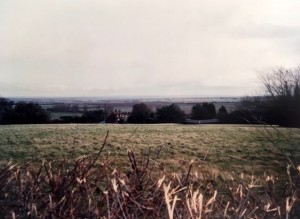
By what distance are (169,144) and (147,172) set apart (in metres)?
1.23

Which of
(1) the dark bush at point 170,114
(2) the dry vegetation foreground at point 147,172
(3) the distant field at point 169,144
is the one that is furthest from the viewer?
(1) the dark bush at point 170,114

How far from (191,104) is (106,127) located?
695 mm

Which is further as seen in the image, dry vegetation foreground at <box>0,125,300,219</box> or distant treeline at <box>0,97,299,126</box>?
distant treeline at <box>0,97,299,126</box>

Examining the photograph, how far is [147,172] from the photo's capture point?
6.30ft

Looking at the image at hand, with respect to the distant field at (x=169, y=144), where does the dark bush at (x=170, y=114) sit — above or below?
above

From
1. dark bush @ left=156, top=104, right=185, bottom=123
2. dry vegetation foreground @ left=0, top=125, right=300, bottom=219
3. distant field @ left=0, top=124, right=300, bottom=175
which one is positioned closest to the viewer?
dry vegetation foreground @ left=0, top=125, right=300, bottom=219

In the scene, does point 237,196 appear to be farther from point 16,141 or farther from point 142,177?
point 16,141

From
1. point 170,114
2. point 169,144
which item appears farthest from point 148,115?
point 169,144

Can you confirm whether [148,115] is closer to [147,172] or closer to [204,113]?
[204,113]

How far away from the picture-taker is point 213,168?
8.96 feet

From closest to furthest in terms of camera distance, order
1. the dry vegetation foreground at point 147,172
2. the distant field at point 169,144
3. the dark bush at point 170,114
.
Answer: the dry vegetation foreground at point 147,172 < the distant field at point 169,144 < the dark bush at point 170,114

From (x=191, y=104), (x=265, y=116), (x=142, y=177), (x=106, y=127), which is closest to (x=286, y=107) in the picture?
(x=265, y=116)

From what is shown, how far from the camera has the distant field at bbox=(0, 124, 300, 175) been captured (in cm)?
272

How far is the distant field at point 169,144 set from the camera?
2716 mm
